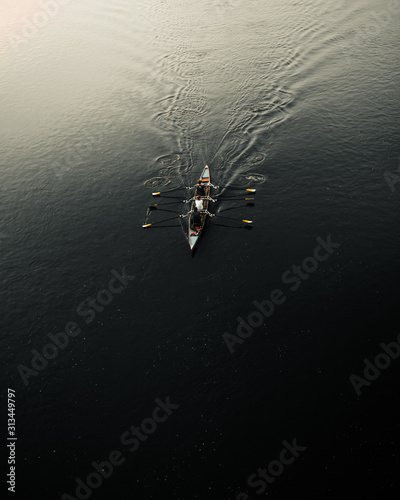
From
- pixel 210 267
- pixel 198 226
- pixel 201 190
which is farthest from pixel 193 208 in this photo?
pixel 210 267

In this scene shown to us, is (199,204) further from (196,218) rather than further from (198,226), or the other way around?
(198,226)

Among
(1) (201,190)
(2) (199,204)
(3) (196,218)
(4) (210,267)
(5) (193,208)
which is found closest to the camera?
(4) (210,267)

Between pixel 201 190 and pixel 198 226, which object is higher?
pixel 201 190

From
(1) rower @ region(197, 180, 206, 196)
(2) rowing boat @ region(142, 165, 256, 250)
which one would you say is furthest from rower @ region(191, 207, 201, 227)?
(1) rower @ region(197, 180, 206, 196)

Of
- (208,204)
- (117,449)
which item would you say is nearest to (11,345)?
(117,449)

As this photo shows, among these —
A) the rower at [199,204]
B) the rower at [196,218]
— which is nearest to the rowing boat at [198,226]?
the rower at [196,218]

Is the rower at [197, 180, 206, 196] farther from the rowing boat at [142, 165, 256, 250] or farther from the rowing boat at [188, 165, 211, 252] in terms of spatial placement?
the rowing boat at [188, 165, 211, 252]

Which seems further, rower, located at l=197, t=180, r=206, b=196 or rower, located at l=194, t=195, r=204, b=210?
rower, located at l=197, t=180, r=206, b=196

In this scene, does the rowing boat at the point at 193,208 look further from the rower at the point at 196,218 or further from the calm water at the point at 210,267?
the calm water at the point at 210,267

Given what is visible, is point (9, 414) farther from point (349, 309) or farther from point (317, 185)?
point (317, 185)
